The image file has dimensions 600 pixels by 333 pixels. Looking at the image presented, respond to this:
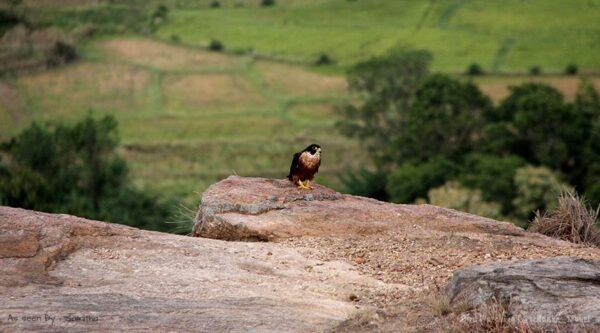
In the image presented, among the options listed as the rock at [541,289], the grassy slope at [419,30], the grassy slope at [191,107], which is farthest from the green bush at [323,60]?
the rock at [541,289]

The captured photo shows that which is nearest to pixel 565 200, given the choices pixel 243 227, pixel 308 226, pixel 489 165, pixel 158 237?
pixel 308 226

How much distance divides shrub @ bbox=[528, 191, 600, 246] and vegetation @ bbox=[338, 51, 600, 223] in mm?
28471

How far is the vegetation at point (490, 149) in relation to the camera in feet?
148

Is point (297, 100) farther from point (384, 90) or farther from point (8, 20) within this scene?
point (8, 20)

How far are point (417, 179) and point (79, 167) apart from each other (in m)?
19.2

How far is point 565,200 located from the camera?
531 inches

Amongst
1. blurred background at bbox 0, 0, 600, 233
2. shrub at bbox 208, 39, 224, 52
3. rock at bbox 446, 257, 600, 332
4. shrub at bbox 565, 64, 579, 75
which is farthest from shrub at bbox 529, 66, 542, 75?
rock at bbox 446, 257, 600, 332

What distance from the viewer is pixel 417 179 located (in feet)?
162

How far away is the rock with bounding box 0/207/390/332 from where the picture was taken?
31.3ft

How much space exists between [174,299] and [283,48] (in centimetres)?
6413

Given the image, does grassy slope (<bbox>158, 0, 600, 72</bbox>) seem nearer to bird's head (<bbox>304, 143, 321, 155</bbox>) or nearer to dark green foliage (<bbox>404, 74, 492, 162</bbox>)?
dark green foliage (<bbox>404, 74, 492, 162</bbox>)

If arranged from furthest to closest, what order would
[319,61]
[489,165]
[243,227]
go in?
[319,61] → [489,165] → [243,227]

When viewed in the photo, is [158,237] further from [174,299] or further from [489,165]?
[489,165]

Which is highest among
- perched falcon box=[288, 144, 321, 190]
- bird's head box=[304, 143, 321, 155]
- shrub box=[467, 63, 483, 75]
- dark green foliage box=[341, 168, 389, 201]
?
bird's head box=[304, 143, 321, 155]
